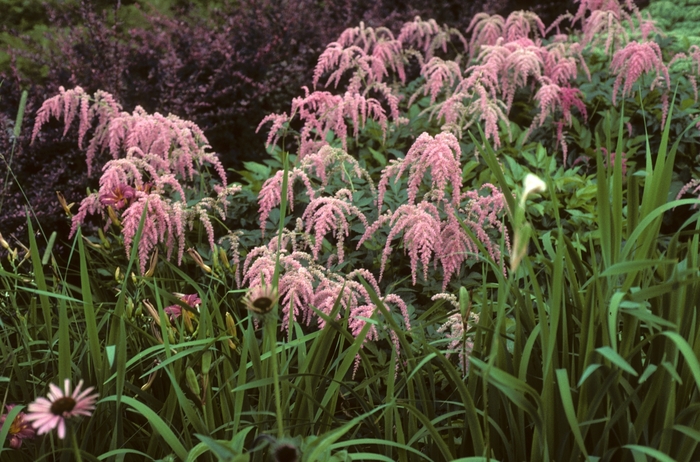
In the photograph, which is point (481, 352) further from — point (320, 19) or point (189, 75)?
point (320, 19)

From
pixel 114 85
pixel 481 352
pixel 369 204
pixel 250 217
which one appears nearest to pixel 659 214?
pixel 481 352

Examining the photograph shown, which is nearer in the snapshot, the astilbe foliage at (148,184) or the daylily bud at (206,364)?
the daylily bud at (206,364)

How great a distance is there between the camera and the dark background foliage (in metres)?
4.16

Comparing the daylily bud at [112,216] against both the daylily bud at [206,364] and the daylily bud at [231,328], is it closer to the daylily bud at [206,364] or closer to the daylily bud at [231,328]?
the daylily bud at [231,328]

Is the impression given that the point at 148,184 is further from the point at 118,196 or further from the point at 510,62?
the point at 510,62

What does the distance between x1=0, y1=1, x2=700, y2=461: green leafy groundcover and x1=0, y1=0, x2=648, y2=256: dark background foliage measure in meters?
1.03

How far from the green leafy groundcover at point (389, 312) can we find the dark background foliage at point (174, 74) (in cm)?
103

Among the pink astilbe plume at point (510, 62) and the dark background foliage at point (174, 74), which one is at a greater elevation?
the pink astilbe plume at point (510, 62)

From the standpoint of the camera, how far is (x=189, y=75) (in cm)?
480

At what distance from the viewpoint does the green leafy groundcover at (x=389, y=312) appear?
1455 millimetres

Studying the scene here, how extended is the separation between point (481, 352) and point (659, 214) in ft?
1.67

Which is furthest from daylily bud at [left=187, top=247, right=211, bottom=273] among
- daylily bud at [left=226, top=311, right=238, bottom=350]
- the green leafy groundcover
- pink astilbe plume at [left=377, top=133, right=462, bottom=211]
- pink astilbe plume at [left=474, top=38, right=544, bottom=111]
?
pink astilbe plume at [left=474, top=38, right=544, bottom=111]

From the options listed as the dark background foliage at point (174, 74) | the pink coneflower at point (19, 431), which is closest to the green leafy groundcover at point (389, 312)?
the pink coneflower at point (19, 431)

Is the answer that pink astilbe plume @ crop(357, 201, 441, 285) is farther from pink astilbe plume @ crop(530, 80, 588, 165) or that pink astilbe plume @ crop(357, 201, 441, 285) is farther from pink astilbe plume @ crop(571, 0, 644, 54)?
pink astilbe plume @ crop(571, 0, 644, 54)
